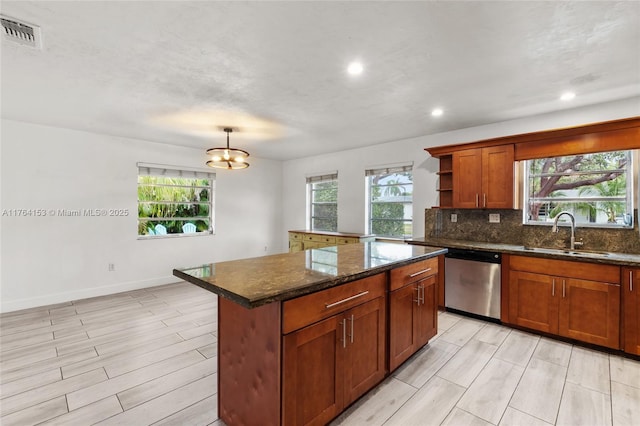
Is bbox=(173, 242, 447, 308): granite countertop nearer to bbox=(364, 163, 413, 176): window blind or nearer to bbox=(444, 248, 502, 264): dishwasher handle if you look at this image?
bbox=(444, 248, 502, 264): dishwasher handle

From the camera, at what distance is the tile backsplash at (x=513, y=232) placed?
A: 3119mm

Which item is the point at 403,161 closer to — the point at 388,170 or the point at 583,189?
the point at 388,170

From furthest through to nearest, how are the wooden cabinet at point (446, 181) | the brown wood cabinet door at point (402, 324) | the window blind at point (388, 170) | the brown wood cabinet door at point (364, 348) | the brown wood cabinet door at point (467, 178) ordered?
the window blind at point (388, 170), the wooden cabinet at point (446, 181), the brown wood cabinet door at point (467, 178), the brown wood cabinet door at point (402, 324), the brown wood cabinet door at point (364, 348)

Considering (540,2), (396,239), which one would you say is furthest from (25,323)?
(540,2)

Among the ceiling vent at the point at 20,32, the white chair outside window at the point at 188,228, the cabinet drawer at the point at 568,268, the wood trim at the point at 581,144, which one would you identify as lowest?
the cabinet drawer at the point at 568,268

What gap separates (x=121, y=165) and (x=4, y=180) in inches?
53.7

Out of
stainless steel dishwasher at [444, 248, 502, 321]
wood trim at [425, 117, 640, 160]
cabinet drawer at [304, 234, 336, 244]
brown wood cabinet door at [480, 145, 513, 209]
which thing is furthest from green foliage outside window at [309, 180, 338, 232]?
brown wood cabinet door at [480, 145, 513, 209]

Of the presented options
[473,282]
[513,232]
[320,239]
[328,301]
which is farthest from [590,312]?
[320,239]

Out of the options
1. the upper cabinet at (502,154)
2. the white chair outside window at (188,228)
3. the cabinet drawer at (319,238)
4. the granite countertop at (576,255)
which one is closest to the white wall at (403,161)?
the upper cabinet at (502,154)

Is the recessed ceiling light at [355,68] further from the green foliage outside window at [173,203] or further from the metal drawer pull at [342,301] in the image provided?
the green foliage outside window at [173,203]

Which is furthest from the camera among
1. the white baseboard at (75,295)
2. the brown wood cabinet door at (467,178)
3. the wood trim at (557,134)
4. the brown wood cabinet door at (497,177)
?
the white baseboard at (75,295)

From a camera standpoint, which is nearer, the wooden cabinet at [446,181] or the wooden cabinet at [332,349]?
the wooden cabinet at [332,349]

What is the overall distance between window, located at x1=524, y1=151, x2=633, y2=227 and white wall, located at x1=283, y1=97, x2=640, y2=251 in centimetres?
46

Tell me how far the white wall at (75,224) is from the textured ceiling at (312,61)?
58cm
